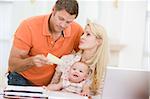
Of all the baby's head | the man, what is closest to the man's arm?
the man

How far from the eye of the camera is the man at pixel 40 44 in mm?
1030

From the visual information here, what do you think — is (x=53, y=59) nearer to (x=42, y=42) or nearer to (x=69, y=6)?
(x=42, y=42)

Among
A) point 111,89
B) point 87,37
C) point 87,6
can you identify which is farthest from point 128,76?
point 87,6

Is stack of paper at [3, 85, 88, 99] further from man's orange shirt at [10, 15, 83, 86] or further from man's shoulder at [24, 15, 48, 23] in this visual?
man's shoulder at [24, 15, 48, 23]

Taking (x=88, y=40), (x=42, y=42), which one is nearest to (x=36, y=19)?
(x=42, y=42)

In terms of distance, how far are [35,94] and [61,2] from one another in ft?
1.12

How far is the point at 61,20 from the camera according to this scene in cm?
102

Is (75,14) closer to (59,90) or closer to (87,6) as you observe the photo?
(87,6)

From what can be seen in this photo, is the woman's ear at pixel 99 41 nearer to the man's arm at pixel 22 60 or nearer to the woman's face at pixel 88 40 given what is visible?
the woman's face at pixel 88 40

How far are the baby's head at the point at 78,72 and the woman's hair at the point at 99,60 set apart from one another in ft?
0.08

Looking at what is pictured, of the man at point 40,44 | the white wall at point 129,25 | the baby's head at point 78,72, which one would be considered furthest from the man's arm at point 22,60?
the white wall at point 129,25

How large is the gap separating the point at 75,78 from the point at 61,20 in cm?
21

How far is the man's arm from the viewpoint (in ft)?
3.34

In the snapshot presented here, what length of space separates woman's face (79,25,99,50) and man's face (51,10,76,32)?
7 cm
